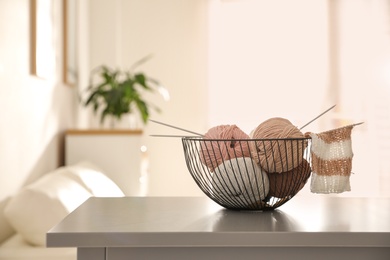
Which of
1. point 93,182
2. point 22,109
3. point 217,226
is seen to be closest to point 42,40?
point 22,109

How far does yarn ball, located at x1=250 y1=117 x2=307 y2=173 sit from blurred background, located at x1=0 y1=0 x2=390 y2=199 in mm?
3807

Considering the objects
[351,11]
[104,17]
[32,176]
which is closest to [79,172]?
[32,176]

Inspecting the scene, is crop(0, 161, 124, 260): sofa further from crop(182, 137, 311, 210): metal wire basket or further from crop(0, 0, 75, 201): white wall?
crop(182, 137, 311, 210): metal wire basket

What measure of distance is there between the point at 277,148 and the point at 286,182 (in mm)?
68

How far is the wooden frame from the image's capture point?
3129mm

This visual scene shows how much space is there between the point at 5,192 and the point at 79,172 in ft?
1.51

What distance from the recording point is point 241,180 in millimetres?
1229

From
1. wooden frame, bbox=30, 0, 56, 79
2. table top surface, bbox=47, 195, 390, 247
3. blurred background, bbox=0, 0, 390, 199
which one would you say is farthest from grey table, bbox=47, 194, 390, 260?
blurred background, bbox=0, 0, 390, 199

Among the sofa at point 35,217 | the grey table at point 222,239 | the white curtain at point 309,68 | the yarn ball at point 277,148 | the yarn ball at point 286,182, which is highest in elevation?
the white curtain at point 309,68

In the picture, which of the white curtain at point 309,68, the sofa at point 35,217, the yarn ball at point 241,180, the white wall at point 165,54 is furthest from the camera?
the white wall at point 165,54

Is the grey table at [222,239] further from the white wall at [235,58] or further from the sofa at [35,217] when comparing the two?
the white wall at [235,58]

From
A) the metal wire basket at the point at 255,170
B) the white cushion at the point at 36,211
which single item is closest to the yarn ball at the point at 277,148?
the metal wire basket at the point at 255,170

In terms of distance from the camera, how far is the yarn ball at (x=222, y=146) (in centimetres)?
126

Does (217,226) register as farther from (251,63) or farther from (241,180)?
(251,63)
